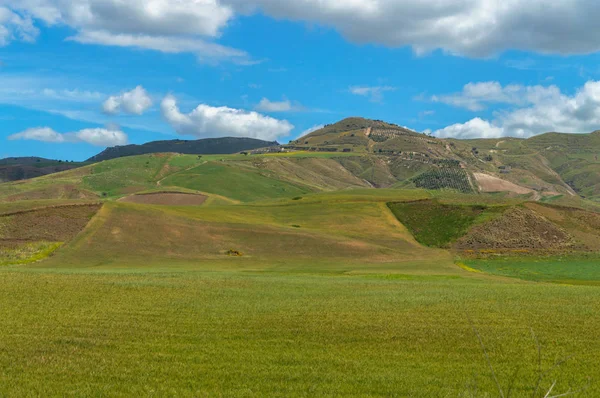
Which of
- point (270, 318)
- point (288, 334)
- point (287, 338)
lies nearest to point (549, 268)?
point (270, 318)

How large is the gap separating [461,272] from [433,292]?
25639mm

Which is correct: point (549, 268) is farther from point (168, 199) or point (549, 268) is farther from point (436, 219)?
point (168, 199)

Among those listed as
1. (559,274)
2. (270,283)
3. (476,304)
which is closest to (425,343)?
(476,304)

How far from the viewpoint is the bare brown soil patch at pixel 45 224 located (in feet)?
240

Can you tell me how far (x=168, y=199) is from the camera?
148m

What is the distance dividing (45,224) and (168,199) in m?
71.0

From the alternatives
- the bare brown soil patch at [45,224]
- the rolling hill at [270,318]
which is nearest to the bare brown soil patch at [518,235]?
the rolling hill at [270,318]

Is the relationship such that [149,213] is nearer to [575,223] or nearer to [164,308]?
[164,308]

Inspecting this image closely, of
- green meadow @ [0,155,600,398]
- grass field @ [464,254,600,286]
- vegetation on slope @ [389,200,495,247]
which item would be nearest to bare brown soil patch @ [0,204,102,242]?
green meadow @ [0,155,600,398]

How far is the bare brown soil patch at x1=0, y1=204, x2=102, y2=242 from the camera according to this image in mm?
73125

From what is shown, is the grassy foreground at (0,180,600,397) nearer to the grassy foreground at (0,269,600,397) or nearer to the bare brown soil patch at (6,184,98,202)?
the grassy foreground at (0,269,600,397)

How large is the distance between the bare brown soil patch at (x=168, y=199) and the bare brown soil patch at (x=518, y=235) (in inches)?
2998

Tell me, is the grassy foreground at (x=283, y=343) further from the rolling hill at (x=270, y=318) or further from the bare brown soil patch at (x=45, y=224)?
the bare brown soil patch at (x=45, y=224)

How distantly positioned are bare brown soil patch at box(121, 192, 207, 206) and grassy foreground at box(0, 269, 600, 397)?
109964mm
